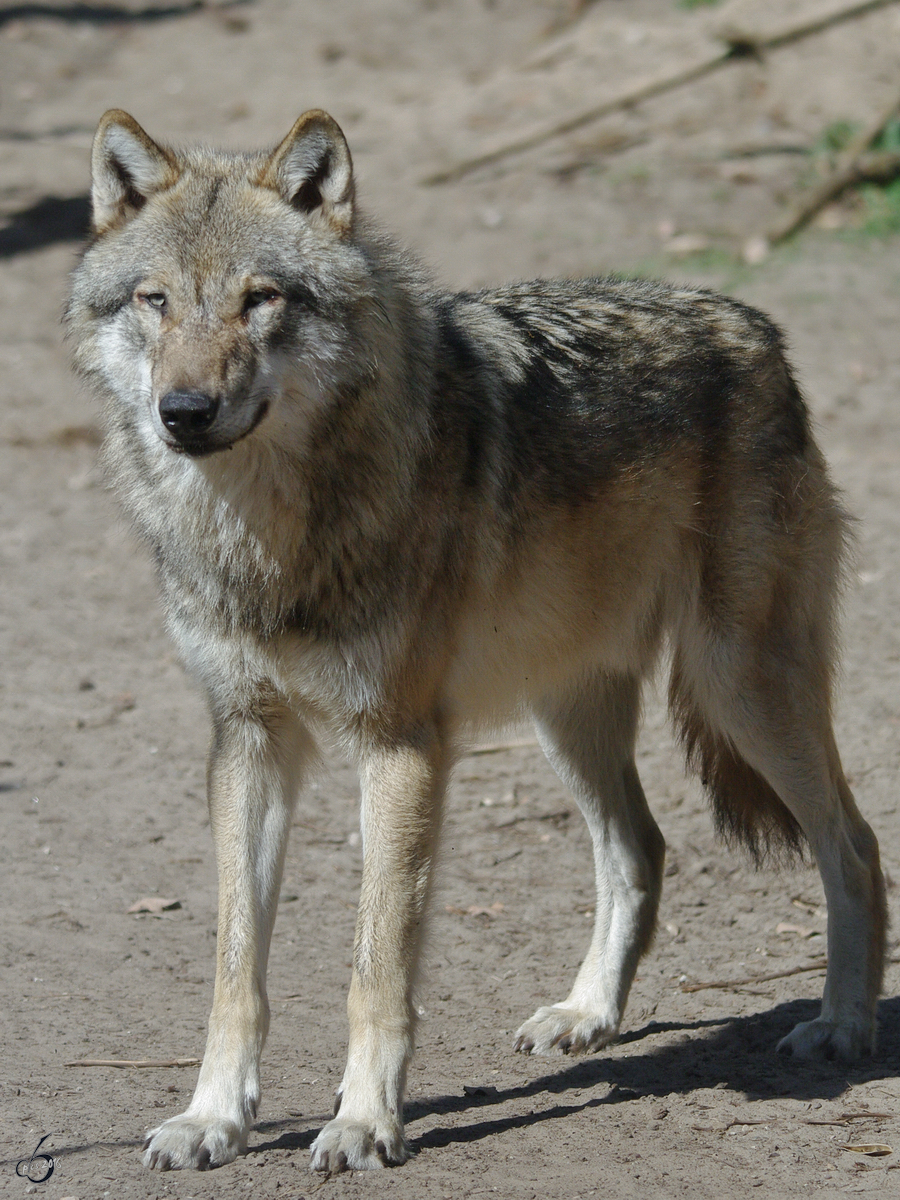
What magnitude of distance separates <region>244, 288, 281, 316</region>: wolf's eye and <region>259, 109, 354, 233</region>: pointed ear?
0.31m

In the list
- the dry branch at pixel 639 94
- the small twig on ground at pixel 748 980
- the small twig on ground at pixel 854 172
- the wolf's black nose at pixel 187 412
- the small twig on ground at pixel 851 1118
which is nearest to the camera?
the wolf's black nose at pixel 187 412

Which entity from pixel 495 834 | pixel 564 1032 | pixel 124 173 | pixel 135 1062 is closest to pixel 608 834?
pixel 564 1032

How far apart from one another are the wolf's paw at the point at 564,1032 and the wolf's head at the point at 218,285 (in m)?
2.00

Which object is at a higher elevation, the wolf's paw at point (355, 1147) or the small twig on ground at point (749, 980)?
the wolf's paw at point (355, 1147)

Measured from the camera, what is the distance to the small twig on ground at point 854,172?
10703 mm

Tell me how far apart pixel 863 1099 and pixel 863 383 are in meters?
6.25

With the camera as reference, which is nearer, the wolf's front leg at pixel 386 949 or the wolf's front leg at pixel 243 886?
the wolf's front leg at pixel 386 949

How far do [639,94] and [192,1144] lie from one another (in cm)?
1095

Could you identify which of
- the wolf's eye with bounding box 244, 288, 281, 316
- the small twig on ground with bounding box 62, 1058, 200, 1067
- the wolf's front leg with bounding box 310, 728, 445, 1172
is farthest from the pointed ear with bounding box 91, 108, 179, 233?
the small twig on ground with bounding box 62, 1058, 200, 1067

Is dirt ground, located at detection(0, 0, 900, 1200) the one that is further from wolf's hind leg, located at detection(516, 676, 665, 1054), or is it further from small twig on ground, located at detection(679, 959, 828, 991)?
wolf's hind leg, located at detection(516, 676, 665, 1054)

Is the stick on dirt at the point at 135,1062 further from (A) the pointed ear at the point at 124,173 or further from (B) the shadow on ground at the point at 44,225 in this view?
(B) the shadow on ground at the point at 44,225

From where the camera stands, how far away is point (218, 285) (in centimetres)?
327

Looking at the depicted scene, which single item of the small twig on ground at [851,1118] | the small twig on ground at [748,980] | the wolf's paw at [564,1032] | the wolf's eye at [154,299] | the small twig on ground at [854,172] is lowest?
the small twig on ground at [748,980]

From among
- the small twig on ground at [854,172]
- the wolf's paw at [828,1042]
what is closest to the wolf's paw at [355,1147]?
the wolf's paw at [828,1042]
